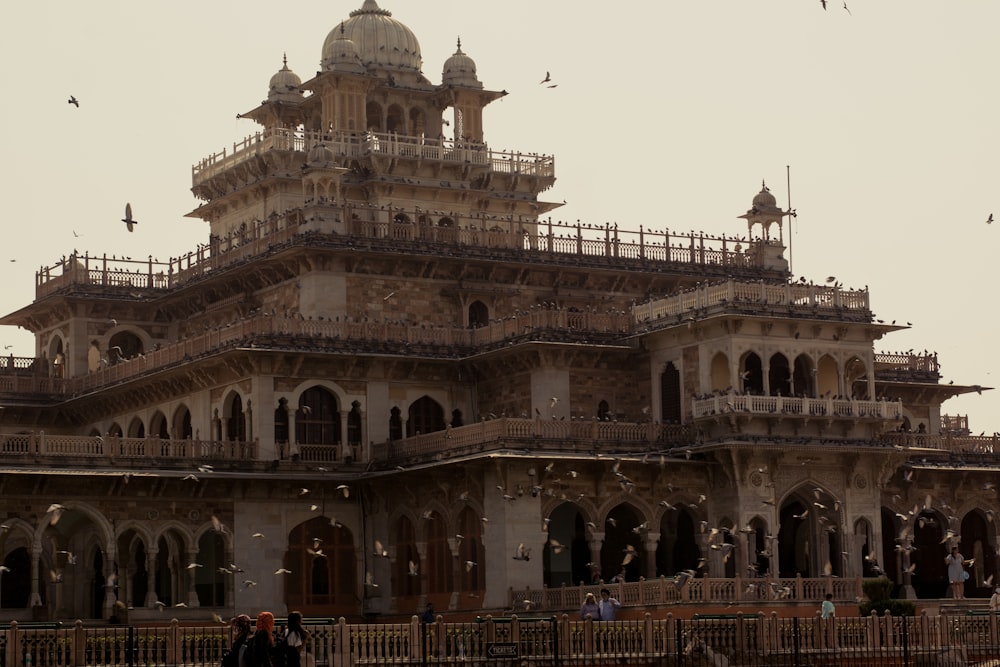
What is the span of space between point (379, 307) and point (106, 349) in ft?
37.9

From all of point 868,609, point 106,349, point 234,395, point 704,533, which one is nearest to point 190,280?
point 106,349

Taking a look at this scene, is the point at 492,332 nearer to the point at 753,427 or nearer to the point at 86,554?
the point at 753,427

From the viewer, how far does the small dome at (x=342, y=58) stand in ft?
203

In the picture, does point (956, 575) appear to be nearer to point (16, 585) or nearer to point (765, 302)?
point (765, 302)

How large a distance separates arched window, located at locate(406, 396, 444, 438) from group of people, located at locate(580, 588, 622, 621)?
464 inches

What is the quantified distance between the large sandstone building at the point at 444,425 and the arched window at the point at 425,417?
87mm

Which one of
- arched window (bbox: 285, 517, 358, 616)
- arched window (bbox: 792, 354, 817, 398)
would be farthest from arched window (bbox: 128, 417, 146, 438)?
arched window (bbox: 792, 354, 817, 398)

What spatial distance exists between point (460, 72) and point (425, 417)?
13351mm

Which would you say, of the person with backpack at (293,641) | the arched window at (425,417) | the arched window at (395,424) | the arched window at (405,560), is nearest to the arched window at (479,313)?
the arched window at (425,417)

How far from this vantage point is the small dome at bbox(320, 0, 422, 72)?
64625mm

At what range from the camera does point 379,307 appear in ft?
189

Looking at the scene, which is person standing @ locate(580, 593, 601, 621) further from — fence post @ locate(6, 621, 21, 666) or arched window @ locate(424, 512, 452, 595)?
fence post @ locate(6, 621, 21, 666)

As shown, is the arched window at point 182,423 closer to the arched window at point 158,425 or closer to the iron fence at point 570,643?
the arched window at point 158,425

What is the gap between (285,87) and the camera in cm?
6531
